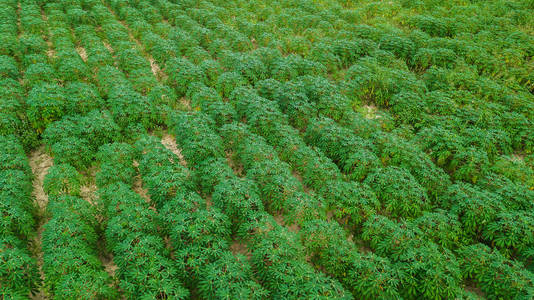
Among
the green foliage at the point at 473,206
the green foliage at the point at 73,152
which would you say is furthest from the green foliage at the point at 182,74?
the green foliage at the point at 473,206

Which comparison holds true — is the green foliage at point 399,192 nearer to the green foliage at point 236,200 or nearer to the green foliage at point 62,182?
the green foliage at point 236,200

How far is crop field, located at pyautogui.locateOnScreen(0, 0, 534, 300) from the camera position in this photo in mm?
6496

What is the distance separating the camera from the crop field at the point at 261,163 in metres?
6.50

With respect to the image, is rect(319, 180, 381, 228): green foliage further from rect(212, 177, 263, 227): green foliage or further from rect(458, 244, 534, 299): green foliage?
rect(458, 244, 534, 299): green foliage

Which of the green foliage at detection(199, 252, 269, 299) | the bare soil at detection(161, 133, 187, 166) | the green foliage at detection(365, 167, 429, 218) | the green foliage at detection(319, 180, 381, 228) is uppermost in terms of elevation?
the green foliage at detection(365, 167, 429, 218)

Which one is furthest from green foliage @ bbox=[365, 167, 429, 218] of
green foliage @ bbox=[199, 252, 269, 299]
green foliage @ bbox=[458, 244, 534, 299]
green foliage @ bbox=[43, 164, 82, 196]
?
green foliage @ bbox=[43, 164, 82, 196]

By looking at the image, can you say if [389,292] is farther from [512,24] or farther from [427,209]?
[512,24]

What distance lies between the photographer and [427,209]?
841 cm

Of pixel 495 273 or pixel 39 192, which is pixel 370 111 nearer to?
pixel 495 273

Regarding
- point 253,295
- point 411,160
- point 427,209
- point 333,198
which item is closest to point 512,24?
point 411,160

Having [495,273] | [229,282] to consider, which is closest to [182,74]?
[229,282]

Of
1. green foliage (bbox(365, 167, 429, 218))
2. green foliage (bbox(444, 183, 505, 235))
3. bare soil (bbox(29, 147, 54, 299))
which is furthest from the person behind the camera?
green foliage (bbox(365, 167, 429, 218))

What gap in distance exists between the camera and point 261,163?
8898mm

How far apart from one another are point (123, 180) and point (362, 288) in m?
7.24
